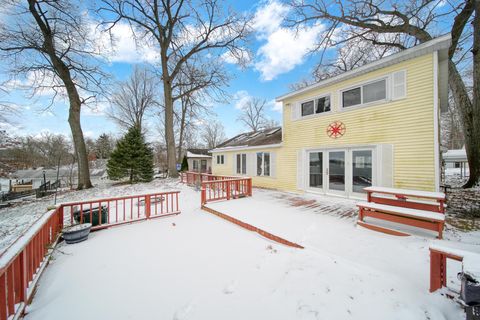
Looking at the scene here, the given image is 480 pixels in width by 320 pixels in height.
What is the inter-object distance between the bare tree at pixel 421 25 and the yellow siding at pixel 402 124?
5.75 m

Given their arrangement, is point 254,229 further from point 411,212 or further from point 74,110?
point 74,110

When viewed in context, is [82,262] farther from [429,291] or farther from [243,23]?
[243,23]

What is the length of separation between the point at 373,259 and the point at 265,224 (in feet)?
7.01

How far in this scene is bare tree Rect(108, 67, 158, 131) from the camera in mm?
22844

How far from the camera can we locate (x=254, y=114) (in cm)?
3162

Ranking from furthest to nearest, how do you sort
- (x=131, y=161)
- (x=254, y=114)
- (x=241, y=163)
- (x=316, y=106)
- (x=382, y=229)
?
1. (x=254, y=114)
2. (x=131, y=161)
3. (x=241, y=163)
4. (x=316, y=106)
5. (x=382, y=229)

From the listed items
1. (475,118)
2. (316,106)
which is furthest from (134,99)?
(475,118)

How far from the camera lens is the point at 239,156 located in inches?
484

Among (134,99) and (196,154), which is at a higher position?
(134,99)

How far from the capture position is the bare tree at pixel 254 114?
31.5 m

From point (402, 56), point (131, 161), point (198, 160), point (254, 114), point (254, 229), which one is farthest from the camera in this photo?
point (254, 114)

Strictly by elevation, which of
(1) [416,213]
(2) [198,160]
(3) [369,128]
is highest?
(3) [369,128]

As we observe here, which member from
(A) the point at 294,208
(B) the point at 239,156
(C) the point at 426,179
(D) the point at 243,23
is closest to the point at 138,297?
(A) the point at 294,208

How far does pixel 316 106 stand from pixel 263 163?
13.6ft
